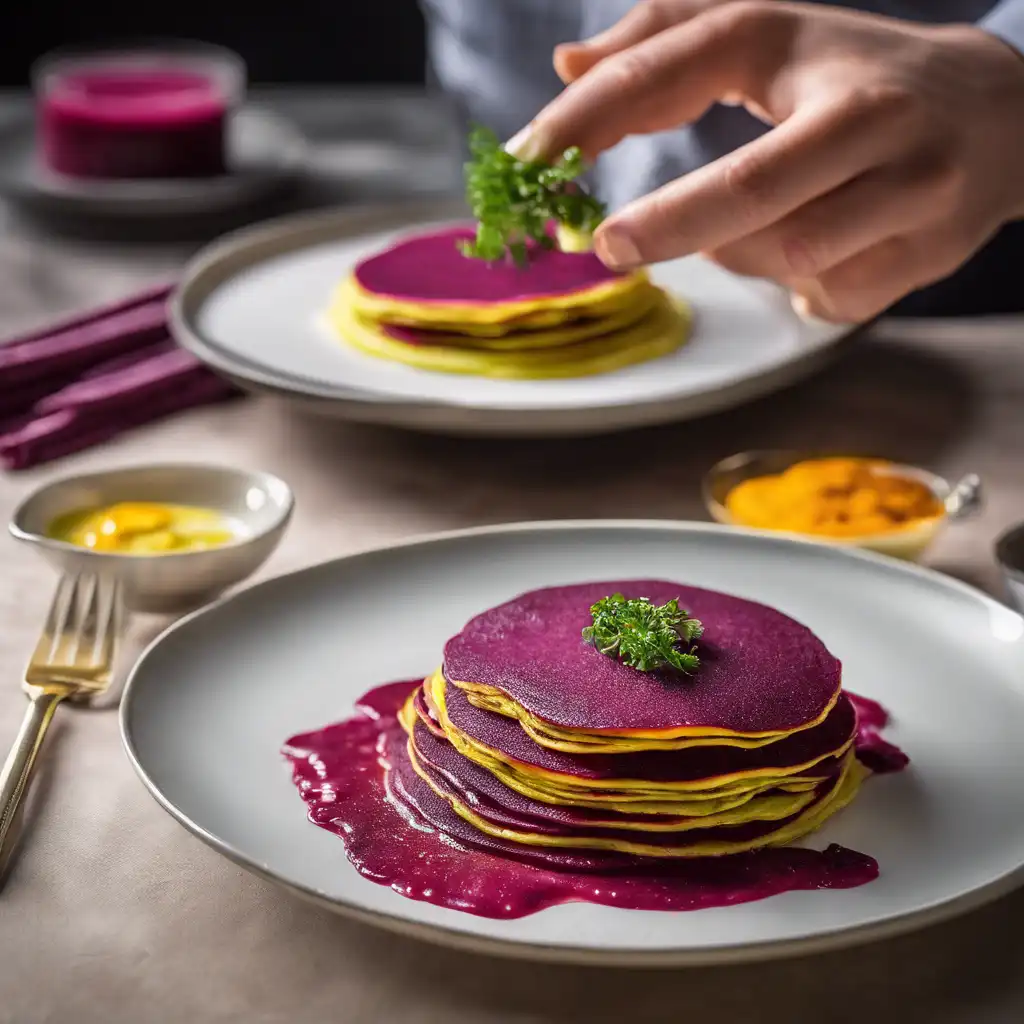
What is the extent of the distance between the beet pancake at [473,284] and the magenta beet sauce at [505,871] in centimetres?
81

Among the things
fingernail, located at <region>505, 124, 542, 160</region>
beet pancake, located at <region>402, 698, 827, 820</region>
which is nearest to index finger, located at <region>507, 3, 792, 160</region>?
fingernail, located at <region>505, 124, 542, 160</region>

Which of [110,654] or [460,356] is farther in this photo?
[460,356]

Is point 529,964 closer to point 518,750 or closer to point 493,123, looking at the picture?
point 518,750

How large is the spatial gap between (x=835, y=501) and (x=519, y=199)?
22.3 inches

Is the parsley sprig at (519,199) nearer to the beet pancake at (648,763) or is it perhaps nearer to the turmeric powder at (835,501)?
the turmeric powder at (835,501)

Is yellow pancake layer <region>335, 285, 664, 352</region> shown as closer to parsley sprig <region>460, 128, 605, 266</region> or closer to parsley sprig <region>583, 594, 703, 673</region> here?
parsley sprig <region>460, 128, 605, 266</region>

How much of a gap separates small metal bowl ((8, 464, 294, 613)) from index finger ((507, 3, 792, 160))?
22.4 inches

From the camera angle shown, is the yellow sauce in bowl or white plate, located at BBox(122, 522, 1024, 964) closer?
white plate, located at BBox(122, 522, 1024, 964)

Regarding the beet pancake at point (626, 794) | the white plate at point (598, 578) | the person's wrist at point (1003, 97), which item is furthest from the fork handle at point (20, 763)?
the person's wrist at point (1003, 97)

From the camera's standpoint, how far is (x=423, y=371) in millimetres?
1738

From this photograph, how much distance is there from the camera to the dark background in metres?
4.48

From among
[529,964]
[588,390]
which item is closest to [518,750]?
[529,964]

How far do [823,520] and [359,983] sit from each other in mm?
725

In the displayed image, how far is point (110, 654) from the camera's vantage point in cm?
126
